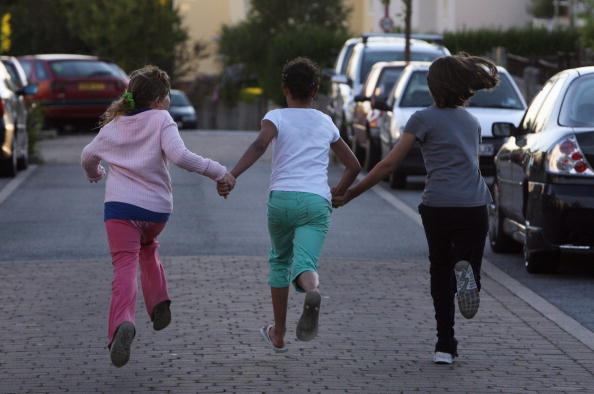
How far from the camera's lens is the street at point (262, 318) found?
6.98 m

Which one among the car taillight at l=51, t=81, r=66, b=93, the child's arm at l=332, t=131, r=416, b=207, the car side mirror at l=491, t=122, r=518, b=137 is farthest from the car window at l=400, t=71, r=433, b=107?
the child's arm at l=332, t=131, r=416, b=207

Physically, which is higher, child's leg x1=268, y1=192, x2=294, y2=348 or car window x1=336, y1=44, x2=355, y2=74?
child's leg x1=268, y1=192, x2=294, y2=348

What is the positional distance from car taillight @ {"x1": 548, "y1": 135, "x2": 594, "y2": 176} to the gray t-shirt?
3.19 meters

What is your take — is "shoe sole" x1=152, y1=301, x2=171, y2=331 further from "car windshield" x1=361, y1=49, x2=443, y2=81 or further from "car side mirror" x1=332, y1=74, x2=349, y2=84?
"car windshield" x1=361, y1=49, x2=443, y2=81

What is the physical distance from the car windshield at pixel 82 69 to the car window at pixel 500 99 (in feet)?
39.9

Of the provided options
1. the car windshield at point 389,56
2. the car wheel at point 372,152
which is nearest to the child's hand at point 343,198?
the car wheel at point 372,152

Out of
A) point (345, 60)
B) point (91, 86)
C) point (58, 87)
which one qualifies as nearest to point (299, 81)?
point (345, 60)

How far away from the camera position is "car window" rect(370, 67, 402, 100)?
74.2 feet

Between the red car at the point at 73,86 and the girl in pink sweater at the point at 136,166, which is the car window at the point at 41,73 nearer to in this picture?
the red car at the point at 73,86

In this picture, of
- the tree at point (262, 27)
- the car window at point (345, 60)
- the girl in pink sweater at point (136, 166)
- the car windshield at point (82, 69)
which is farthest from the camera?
the tree at point (262, 27)

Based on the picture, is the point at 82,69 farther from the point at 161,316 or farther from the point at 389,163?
the point at 389,163

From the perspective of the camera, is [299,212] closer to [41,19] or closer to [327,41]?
[327,41]

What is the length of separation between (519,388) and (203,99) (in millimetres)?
62027

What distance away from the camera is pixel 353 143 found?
23156mm
